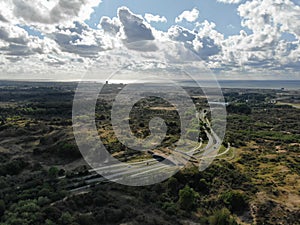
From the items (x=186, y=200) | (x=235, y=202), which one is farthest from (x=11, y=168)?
(x=235, y=202)

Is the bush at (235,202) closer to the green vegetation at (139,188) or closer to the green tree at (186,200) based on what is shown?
the green vegetation at (139,188)

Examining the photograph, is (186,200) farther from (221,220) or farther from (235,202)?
(235,202)

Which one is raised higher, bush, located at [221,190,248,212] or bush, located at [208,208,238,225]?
bush, located at [208,208,238,225]

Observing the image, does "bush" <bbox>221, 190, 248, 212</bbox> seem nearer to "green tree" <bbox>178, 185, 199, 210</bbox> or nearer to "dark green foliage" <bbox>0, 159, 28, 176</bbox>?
"green tree" <bbox>178, 185, 199, 210</bbox>

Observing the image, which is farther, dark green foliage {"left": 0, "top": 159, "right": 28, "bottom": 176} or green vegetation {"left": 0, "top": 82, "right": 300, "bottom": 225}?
dark green foliage {"left": 0, "top": 159, "right": 28, "bottom": 176}

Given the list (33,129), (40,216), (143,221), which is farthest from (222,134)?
(40,216)

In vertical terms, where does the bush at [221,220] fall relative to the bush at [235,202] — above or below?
above

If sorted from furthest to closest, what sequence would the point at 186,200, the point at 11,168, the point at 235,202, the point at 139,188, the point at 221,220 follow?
the point at 11,168
the point at 139,188
the point at 235,202
the point at 186,200
the point at 221,220

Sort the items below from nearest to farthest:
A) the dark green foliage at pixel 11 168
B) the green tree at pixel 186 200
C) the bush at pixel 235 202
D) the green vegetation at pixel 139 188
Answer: the green vegetation at pixel 139 188 → the green tree at pixel 186 200 → the bush at pixel 235 202 → the dark green foliage at pixel 11 168

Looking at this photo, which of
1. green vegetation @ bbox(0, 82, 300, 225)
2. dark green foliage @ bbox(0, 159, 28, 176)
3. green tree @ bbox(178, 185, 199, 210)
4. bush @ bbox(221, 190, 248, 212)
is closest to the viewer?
green vegetation @ bbox(0, 82, 300, 225)

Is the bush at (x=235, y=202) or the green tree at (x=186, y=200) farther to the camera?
the bush at (x=235, y=202)

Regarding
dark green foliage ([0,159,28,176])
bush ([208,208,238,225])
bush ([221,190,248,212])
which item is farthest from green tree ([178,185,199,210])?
dark green foliage ([0,159,28,176])

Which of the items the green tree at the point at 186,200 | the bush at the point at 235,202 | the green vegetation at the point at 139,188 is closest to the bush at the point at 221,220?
the green vegetation at the point at 139,188

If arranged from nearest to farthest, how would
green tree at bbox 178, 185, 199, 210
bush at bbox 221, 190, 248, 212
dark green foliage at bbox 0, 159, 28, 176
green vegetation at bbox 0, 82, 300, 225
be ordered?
green vegetation at bbox 0, 82, 300, 225 < green tree at bbox 178, 185, 199, 210 < bush at bbox 221, 190, 248, 212 < dark green foliage at bbox 0, 159, 28, 176
